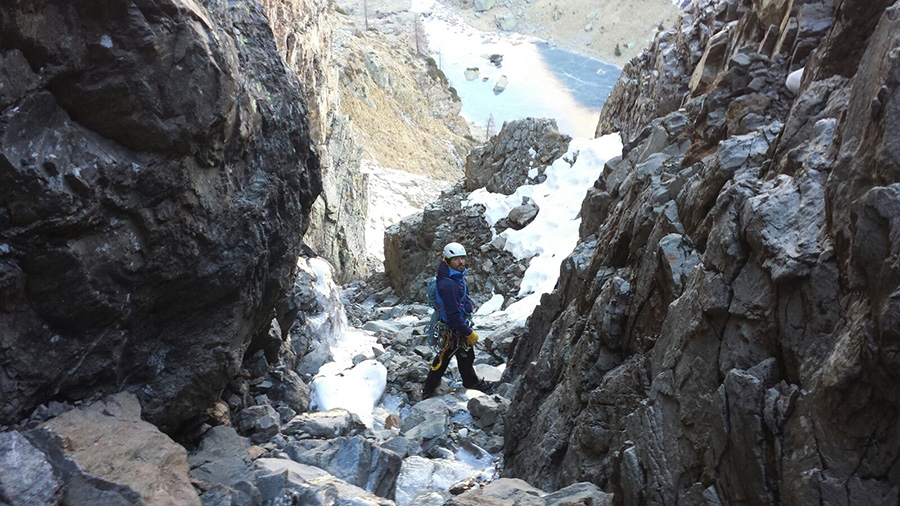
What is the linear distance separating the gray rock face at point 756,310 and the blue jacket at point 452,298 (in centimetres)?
177

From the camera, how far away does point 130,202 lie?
531cm

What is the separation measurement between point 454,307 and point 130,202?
217 inches

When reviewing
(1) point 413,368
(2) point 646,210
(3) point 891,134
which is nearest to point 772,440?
(3) point 891,134

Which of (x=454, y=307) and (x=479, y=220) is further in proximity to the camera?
(x=479, y=220)

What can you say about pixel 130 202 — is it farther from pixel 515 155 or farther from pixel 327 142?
pixel 327 142

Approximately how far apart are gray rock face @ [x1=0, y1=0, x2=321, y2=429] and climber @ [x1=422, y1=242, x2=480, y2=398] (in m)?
3.37

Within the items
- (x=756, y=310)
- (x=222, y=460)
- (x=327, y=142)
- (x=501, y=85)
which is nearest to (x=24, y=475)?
(x=222, y=460)

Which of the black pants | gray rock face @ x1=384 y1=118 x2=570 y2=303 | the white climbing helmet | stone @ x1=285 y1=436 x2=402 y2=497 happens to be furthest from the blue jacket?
gray rock face @ x1=384 y1=118 x2=570 y2=303

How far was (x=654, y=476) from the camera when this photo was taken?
16.1 feet

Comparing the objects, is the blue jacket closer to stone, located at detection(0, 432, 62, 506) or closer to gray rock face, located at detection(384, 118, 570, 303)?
stone, located at detection(0, 432, 62, 506)

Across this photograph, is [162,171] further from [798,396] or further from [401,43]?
[401,43]

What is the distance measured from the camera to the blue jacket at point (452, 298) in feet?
32.1

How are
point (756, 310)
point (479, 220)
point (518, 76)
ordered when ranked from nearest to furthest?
point (756, 310) < point (479, 220) < point (518, 76)

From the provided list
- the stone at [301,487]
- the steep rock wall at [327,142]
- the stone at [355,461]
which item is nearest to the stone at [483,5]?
the steep rock wall at [327,142]
